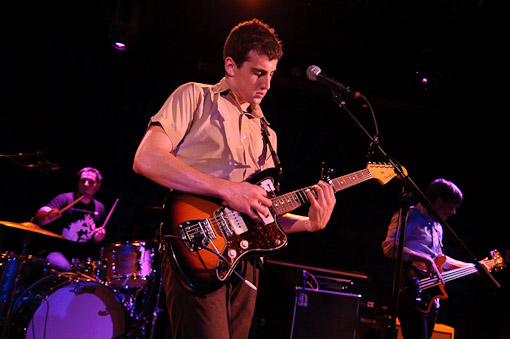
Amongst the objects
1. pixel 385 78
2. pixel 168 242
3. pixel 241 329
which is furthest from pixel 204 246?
pixel 385 78

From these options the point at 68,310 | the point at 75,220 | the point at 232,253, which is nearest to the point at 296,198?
the point at 232,253

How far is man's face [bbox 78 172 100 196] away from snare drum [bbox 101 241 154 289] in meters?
1.50

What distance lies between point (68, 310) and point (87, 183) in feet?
7.10

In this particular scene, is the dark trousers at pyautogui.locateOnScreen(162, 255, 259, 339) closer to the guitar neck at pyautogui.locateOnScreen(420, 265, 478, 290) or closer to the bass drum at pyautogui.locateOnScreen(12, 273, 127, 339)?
the bass drum at pyautogui.locateOnScreen(12, 273, 127, 339)

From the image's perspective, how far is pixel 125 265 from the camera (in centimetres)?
477

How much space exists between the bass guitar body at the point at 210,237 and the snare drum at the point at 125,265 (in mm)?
2895

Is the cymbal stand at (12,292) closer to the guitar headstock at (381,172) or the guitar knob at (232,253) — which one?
the guitar knob at (232,253)

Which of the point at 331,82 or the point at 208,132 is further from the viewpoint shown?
the point at 331,82

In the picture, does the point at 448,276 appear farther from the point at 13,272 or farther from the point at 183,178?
the point at 13,272

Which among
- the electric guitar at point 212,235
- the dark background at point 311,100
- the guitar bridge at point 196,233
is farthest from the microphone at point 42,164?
the guitar bridge at point 196,233

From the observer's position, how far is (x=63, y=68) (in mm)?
6508

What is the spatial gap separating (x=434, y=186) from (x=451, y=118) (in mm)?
2057

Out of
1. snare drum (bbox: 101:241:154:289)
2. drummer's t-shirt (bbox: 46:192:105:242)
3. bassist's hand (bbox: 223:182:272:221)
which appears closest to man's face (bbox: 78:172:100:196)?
drummer's t-shirt (bbox: 46:192:105:242)

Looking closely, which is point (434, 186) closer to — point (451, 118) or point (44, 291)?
point (451, 118)
